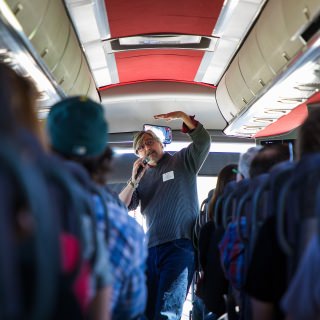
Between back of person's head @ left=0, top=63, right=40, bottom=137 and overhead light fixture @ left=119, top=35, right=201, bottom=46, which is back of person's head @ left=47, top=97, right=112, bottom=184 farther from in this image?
overhead light fixture @ left=119, top=35, right=201, bottom=46

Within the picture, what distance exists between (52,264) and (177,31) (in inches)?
153

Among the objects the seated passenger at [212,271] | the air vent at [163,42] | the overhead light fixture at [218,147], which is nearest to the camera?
the seated passenger at [212,271]

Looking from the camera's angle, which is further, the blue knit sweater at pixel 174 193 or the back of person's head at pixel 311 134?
the blue knit sweater at pixel 174 193

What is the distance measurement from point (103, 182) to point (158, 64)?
3969 millimetres

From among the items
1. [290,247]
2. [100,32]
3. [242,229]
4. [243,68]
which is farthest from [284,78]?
[290,247]

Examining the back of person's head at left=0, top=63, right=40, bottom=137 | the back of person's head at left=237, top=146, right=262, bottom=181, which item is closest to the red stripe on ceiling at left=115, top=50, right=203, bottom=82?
the back of person's head at left=237, top=146, right=262, bottom=181

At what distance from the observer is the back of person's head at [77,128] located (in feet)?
4.34

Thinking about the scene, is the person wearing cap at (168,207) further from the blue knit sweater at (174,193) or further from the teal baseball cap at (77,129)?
the teal baseball cap at (77,129)

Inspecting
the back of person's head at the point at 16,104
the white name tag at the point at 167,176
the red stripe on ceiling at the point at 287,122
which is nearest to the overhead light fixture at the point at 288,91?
the red stripe on ceiling at the point at 287,122

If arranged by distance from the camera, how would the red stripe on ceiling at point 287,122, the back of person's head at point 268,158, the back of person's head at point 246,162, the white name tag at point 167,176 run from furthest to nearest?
1. the red stripe on ceiling at point 287,122
2. the white name tag at point 167,176
3. the back of person's head at point 246,162
4. the back of person's head at point 268,158

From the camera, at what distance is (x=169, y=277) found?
350 cm

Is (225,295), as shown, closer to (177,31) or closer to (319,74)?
(319,74)

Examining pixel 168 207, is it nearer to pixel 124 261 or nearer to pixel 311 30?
pixel 311 30

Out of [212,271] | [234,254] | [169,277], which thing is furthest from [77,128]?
[169,277]
